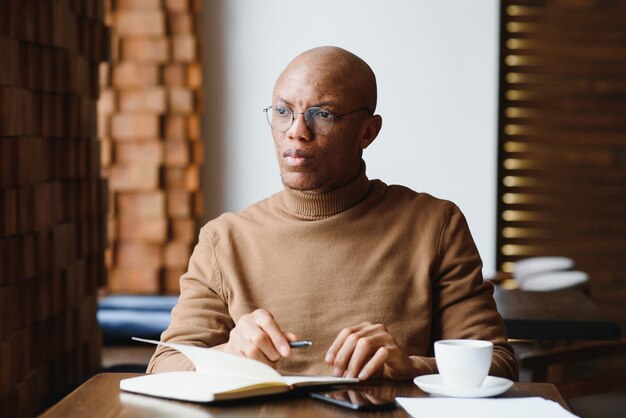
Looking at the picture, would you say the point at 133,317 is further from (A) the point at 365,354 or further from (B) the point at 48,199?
(A) the point at 365,354

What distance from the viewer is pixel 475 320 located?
1886 mm

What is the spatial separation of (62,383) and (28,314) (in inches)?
17.0

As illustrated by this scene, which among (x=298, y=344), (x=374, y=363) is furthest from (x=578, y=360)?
(x=298, y=344)

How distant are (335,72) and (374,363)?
2.30 ft

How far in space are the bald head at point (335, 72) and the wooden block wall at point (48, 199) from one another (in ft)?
2.67

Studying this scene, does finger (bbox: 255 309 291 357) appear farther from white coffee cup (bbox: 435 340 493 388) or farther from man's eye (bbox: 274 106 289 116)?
man's eye (bbox: 274 106 289 116)

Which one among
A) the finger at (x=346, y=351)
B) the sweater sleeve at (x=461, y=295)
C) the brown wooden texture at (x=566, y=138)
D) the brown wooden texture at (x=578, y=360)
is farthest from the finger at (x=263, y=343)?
the brown wooden texture at (x=566, y=138)

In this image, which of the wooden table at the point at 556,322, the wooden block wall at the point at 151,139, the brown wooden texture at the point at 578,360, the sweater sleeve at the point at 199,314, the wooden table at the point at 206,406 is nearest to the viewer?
the wooden table at the point at 206,406

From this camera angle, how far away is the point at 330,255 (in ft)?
6.45

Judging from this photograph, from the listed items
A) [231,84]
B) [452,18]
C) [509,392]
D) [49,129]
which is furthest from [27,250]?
[452,18]

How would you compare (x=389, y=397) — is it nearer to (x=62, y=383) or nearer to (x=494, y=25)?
(x=62, y=383)

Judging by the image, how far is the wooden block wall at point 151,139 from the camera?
461 cm

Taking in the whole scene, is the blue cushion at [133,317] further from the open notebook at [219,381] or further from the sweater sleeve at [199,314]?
the open notebook at [219,381]

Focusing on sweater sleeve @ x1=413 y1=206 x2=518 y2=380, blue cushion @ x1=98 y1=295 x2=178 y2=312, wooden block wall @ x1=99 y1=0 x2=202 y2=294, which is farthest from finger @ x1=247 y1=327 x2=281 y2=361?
wooden block wall @ x1=99 y1=0 x2=202 y2=294
